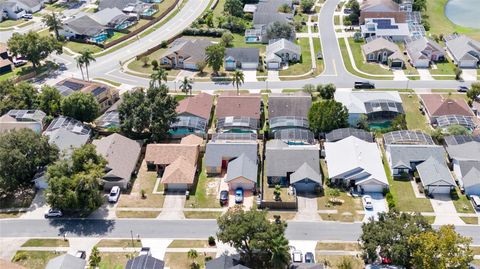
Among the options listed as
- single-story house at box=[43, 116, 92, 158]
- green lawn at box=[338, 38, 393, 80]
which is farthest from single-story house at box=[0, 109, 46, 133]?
green lawn at box=[338, 38, 393, 80]

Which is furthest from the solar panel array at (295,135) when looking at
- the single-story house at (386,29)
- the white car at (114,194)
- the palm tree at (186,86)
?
the single-story house at (386,29)

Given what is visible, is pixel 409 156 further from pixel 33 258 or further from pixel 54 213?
pixel 33 258

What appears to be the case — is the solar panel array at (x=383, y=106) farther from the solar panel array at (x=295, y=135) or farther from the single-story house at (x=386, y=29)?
the single-story house at (x=386, y=29)

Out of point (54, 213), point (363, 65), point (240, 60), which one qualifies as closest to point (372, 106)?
point (363, 65)

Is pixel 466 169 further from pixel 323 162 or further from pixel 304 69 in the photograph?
pixel 304 69

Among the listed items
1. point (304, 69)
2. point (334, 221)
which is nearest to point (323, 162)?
point (334, 221)

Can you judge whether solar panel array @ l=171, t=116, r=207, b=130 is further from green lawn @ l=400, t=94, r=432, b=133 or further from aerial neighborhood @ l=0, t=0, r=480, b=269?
green lawn @ l=400, t=94, r=432, b=133
